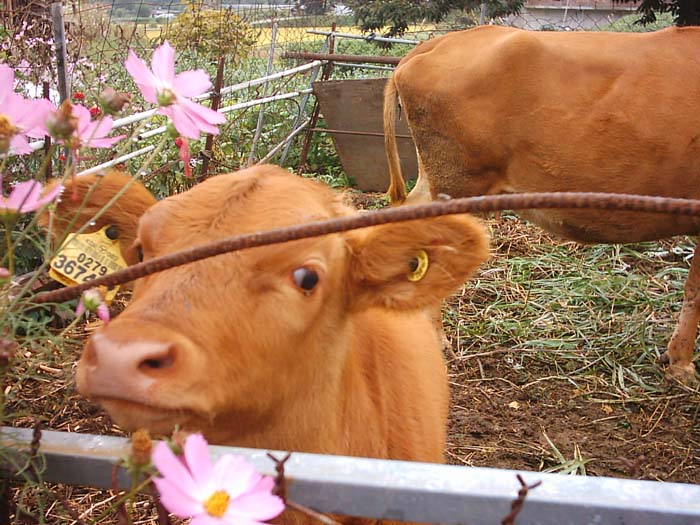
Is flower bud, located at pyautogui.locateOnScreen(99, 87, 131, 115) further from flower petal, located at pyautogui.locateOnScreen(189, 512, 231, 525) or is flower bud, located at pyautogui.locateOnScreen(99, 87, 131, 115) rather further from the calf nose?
flower petal, located at pyautogui.locateOnScreen(189, 512, 231, 525)

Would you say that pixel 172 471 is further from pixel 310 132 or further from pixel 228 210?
pixel 310 132

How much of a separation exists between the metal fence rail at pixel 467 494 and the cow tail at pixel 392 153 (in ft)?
15.3

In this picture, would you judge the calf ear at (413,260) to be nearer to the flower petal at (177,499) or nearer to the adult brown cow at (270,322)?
the adult brown cow at (270,322)

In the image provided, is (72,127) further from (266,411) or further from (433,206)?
(266,411)

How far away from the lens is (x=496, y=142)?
16.7 ft

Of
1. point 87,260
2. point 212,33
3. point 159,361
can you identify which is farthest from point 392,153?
point 212,33

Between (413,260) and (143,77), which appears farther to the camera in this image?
(413,260)

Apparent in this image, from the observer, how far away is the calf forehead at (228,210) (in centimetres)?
160

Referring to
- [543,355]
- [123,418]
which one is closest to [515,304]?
[543,355]

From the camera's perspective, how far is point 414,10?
35.5 ft

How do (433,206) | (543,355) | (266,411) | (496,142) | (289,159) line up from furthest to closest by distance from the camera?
1. (289,159)
2. (496,142)
3. (543,355)
4. (266,411)
5. (433,206)

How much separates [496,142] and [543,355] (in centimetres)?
156

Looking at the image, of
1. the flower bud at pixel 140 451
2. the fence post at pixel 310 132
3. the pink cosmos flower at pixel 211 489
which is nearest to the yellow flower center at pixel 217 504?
the pink cosmos flower at pixel 211 489

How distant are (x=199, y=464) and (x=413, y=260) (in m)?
1.11
